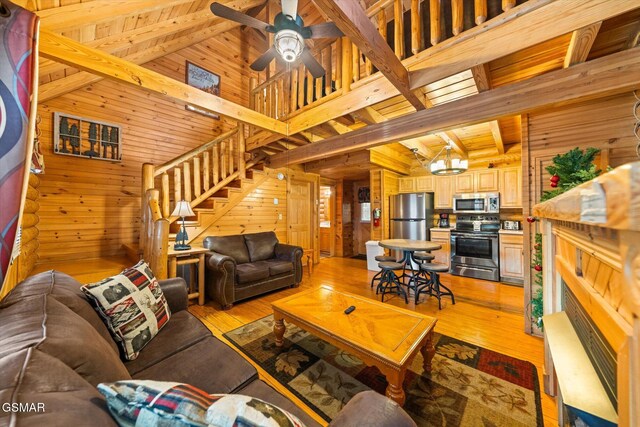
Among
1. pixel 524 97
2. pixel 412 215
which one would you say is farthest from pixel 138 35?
pixel 412 215

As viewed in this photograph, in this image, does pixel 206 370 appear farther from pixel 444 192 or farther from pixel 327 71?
pixel 444 192

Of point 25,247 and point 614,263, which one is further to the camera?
point 25,247

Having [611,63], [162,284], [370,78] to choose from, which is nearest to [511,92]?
[611,63]

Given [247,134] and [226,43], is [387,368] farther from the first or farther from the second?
[226,43]

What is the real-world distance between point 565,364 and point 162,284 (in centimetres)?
241

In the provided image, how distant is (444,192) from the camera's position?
5.09m

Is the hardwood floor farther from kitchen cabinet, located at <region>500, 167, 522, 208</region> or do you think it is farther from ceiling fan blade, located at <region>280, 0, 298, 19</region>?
ceiling fan blade, located at <region>280, 0, 298, 19</region>

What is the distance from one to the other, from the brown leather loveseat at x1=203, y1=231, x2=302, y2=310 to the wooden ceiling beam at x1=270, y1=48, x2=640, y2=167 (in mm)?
2222

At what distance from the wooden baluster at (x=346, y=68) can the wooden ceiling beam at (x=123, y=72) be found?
126cm

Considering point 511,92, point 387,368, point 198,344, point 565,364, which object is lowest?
point 387,368

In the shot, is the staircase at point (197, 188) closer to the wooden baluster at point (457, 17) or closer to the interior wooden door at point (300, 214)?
the interior wooden door at point (300, 214)

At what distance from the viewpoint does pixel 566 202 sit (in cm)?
59

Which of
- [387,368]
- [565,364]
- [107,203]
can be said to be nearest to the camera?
[565,364]

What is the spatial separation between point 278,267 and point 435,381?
244 cm
